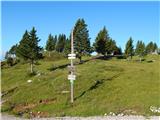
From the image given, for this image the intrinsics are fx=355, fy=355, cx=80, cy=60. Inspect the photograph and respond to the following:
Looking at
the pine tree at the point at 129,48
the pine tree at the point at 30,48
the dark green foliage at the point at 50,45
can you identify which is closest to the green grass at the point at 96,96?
the pine tree at the point at 30,48

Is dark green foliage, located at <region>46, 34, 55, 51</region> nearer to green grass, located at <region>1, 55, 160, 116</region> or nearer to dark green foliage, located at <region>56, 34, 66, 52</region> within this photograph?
dark green foliage, located at <region>56, 34, 66, 52</region>

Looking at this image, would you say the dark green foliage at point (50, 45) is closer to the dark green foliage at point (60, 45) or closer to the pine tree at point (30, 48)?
the dark green foliage at point (60, 45)

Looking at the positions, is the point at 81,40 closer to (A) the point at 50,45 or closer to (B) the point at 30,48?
(B) the point at 30,48

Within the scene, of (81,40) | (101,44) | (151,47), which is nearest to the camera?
(81,40)

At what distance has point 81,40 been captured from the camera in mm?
93750

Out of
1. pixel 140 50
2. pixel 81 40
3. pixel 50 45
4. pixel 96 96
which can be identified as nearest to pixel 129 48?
pixel 140 50

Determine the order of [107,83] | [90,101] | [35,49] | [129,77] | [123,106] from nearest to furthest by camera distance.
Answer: [123,106] → [90,101] → [107,83] → [129,77] → [35,49]

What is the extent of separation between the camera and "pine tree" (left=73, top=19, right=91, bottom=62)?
92500 mm

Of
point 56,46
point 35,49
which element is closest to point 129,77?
point 35,49

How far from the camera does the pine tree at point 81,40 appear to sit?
9250 centimetres

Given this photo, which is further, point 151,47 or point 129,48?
point 151,47

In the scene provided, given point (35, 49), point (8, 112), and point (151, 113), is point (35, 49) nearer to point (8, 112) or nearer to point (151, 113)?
point (8, 112)

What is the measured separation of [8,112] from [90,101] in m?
8.42

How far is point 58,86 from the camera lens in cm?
4819
